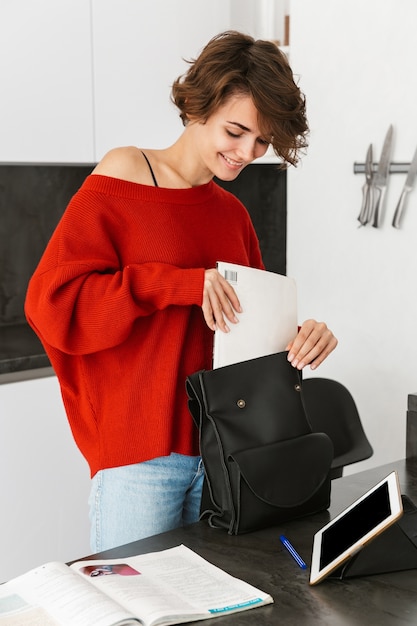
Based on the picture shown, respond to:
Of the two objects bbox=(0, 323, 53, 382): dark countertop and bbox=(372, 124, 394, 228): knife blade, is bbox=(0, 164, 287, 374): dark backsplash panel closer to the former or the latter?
bbox=(0, 323, 53, 382): dark countertop

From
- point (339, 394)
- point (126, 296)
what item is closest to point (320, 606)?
point (126, 296)

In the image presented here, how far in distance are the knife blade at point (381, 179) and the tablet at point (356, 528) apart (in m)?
1.42

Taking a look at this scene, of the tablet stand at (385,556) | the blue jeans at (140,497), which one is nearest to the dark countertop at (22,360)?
the blue jeans at (140,497)

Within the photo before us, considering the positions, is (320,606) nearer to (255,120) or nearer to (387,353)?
(255,120)

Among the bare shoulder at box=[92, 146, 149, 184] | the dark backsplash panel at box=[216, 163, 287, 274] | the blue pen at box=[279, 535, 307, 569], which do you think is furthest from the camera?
the dark backsplash panel at box=[216, 163, 287, 274]

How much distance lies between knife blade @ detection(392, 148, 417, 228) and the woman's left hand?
1042 mm

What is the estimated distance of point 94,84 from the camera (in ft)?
8.92

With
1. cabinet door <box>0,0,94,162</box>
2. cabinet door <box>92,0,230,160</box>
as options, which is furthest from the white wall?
cabinet door <box>0,0,94,162</box>

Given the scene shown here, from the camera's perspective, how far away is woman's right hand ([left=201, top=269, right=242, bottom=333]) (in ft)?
4.76

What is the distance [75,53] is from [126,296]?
1.45m

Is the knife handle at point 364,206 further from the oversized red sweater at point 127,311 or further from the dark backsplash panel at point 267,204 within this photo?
the oversized red sweater at point 127,311

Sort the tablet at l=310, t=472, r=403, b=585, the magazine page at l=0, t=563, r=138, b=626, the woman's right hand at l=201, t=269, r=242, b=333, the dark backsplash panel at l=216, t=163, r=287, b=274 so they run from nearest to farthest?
the magazine page at l=0, t=563, r=138, b=626
the tablet at l=310, t=472, r=403, b=585
the woman's right hand at l=201, t=269, r=242, b=333
the dark backsplash panel at l=216, t=163, r=287, b=274

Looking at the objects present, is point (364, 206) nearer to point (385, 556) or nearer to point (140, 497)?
point (140, 497)

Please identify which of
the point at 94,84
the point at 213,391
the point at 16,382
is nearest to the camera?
the point at 213,391
